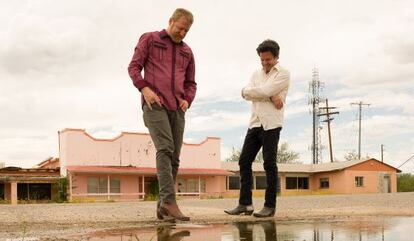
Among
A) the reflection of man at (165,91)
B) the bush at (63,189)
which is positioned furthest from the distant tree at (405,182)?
the reflection of man at (165,91)

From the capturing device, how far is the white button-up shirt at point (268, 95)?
5520mm

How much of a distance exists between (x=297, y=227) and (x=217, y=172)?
122 ft

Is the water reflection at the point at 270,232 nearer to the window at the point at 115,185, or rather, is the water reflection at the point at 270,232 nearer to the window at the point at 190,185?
the window at the point at 115,185

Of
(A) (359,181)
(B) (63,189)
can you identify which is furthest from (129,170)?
(A) (359,181)

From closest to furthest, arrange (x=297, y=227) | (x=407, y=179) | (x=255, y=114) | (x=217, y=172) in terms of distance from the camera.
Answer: (x=297, y=227), (x=255, y=114), (x=217, y=172), (x=407, y=179)

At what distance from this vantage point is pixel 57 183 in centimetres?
3753

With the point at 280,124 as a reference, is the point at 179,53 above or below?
above

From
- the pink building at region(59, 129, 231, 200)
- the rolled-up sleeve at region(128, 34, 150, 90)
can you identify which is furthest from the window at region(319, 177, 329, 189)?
the rolled-up sleeve at region(128, 34, 150, 90)

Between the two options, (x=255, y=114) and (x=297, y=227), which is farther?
(x=255, y=114)

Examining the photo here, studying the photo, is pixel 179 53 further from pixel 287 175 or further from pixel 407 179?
pixel 407 179

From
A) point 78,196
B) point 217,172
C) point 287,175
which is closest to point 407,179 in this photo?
point 287,175

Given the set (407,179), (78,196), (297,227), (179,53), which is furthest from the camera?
(407,179)

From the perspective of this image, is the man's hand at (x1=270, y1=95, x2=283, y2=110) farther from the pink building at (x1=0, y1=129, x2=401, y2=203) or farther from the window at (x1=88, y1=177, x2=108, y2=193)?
the window at (x1=88, y1=177, x2=108, y2=193)

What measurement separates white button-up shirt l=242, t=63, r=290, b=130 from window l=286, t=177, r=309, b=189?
4788cm
